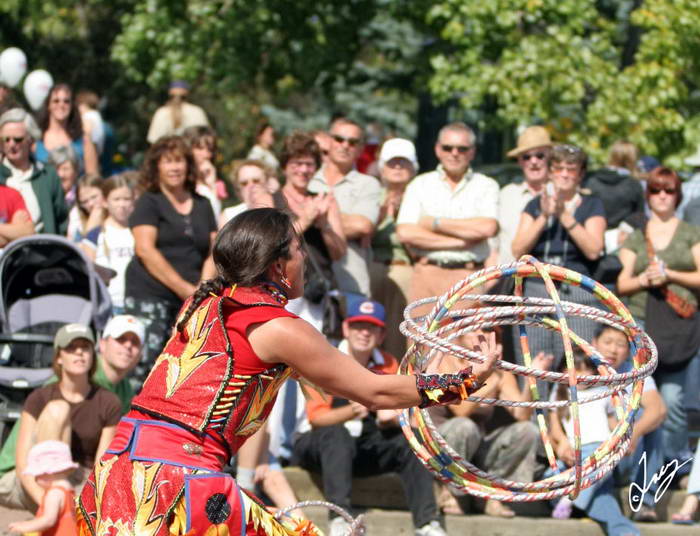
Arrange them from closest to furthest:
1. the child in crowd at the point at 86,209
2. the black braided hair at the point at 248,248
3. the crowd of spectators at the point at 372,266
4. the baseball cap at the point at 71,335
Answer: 1. the black braided hair at the point at 248,248
2. the baseball cap at the point at 71,335
3. the crowd of spectators at the point at 372,266
4. the child in crowd at the point at 86,209

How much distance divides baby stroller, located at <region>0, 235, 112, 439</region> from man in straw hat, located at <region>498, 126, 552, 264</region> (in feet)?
9.62

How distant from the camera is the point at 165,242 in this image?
874cm

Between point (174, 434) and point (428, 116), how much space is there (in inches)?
530

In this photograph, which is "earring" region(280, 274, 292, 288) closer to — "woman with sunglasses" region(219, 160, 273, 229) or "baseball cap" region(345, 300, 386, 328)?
"baseball cap" region(345, 300, 386, 328)

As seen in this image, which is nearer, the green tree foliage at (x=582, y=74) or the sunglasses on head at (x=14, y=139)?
the sunglasses on head at (x=14, y=139)

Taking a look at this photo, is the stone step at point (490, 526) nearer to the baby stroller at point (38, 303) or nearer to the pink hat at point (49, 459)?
the pink hat at point (49, 459)

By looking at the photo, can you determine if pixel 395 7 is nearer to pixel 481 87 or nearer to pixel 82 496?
pixel 481 87

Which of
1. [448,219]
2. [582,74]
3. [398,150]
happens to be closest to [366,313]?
[448,219]

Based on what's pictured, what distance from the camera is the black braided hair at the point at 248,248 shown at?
457 centimetres

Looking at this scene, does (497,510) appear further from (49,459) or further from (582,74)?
(582,74)

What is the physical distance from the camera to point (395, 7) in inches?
575

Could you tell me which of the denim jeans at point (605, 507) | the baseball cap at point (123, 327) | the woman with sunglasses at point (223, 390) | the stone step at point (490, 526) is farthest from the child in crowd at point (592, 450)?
the woman with sunglasses at point (223, 390)

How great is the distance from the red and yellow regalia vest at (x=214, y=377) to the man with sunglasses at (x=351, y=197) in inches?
172

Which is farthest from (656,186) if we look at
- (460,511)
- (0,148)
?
(0,148)
